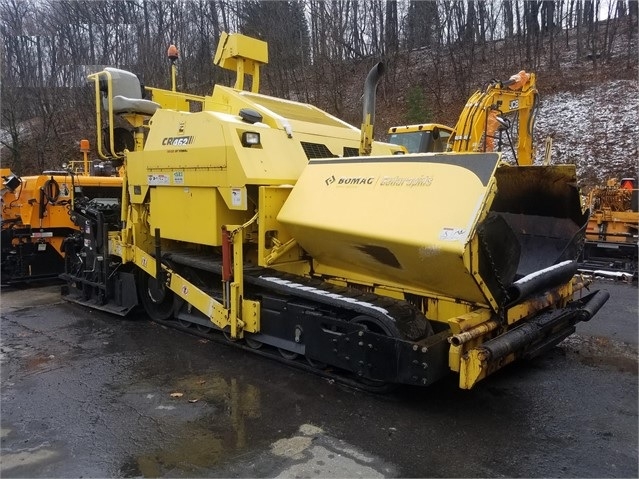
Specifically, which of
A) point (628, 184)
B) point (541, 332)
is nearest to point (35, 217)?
point (541, 332)

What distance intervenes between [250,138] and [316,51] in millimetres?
21185

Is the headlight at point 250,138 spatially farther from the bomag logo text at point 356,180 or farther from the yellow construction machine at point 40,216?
the yellow construction machine at point 40,216

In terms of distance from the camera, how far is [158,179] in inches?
222

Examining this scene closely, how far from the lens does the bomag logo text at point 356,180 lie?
13.6 ft

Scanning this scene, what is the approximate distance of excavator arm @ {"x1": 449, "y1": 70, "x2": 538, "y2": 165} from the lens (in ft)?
21.9

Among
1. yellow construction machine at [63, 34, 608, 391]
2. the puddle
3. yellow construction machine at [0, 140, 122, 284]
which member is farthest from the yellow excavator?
yellow construction machine at [0, 140, 122, 284]

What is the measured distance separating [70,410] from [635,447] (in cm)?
383

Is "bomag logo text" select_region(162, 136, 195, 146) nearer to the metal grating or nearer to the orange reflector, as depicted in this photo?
the metal grating

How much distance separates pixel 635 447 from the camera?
11.1ft

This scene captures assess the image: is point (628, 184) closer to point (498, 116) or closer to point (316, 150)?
point (498, 116)

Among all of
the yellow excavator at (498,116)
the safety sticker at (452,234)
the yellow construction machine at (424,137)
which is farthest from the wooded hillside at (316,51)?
the safety sticker at (452,234)

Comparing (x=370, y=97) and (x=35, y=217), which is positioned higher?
(x=370, y=97)

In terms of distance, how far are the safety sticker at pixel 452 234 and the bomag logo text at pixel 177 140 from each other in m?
2.72

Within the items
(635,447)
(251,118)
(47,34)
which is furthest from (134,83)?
(47,34)
